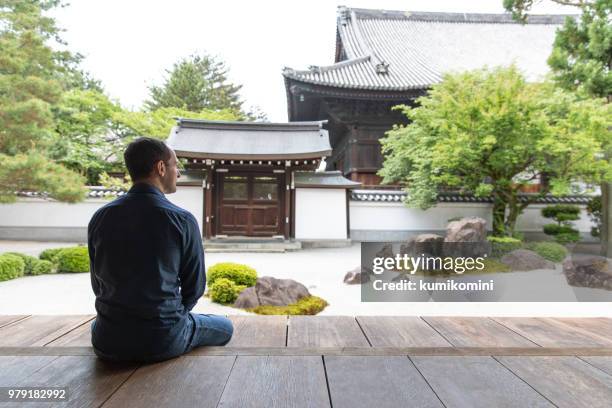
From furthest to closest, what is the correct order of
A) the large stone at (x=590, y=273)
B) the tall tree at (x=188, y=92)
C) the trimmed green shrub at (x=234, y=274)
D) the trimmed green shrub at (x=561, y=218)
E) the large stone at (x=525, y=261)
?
the tall tree at (x=188, y=92), the trimmed green shrub at (x=561, y=218), the large stone at (x=525, y=261), the large stone at (x=590, y=273), the trimmed green shrub at (x=234, y=274)

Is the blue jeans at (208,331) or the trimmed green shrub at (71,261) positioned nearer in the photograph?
the blue jeans at (208,331)

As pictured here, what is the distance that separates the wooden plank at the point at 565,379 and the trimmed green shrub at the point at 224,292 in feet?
10.4

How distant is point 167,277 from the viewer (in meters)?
1.34

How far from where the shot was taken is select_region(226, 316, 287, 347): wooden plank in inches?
66.1

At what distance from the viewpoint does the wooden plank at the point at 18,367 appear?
130cm

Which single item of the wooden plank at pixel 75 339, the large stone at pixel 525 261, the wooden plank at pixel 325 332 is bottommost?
the large stone at pixel 525 261

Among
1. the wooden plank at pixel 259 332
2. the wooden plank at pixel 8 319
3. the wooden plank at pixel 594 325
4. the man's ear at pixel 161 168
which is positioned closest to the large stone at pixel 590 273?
the wooden plank at pixel 594 325

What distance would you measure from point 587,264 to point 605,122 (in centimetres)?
251

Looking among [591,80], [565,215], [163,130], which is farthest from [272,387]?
[163,130]

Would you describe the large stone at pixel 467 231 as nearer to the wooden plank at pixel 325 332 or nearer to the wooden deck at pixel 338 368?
the wooden deck at pixel 338 368

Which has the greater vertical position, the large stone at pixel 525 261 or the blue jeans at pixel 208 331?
the blue jeans at pixel 208 331

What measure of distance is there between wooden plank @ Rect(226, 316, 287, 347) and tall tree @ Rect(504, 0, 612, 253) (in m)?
7.79

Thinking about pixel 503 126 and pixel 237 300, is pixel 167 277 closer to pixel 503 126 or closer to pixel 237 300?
pixel 237 300

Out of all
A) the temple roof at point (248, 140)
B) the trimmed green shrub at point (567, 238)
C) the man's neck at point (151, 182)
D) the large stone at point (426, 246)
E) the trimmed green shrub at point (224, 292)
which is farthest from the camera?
the temple roof at point (248, 140)
